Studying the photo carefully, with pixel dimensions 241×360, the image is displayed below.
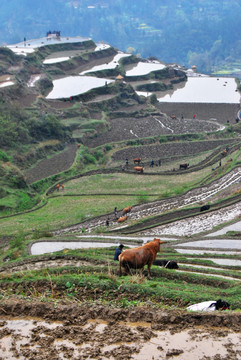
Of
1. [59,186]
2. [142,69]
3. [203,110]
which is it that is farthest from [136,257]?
[142,69]

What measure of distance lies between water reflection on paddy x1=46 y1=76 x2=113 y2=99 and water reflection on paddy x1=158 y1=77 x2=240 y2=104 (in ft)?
31.4

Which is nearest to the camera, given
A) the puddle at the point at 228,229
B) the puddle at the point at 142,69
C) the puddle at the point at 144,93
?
the puddle at the point at 228,229

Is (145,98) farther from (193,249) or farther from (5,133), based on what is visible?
(193,249)

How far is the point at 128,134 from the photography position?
4997 centimetres

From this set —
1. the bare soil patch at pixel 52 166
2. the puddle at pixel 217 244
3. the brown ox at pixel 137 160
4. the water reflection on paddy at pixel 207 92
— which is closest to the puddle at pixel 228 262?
the puddle at pixel 217 244

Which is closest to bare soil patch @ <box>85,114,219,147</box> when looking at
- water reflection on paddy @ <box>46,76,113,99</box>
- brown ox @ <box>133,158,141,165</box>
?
water reflection on paddy @ <box>46,76,113,99</box>

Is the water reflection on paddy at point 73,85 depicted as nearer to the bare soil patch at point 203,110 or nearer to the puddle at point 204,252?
the bare soil patch at point 203,110

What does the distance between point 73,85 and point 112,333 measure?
179 feet

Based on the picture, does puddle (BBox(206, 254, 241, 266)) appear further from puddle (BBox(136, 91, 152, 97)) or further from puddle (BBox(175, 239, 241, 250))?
puddle (BBox(136, 91, 152, 97))

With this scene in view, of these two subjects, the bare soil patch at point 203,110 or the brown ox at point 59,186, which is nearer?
the brown ox at point 59,186

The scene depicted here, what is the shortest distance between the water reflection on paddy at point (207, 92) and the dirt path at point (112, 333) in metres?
58.1

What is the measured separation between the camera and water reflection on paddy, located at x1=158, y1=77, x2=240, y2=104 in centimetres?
6538

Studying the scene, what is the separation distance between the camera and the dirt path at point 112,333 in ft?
23.4

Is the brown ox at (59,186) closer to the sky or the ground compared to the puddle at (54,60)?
closer to the ground
